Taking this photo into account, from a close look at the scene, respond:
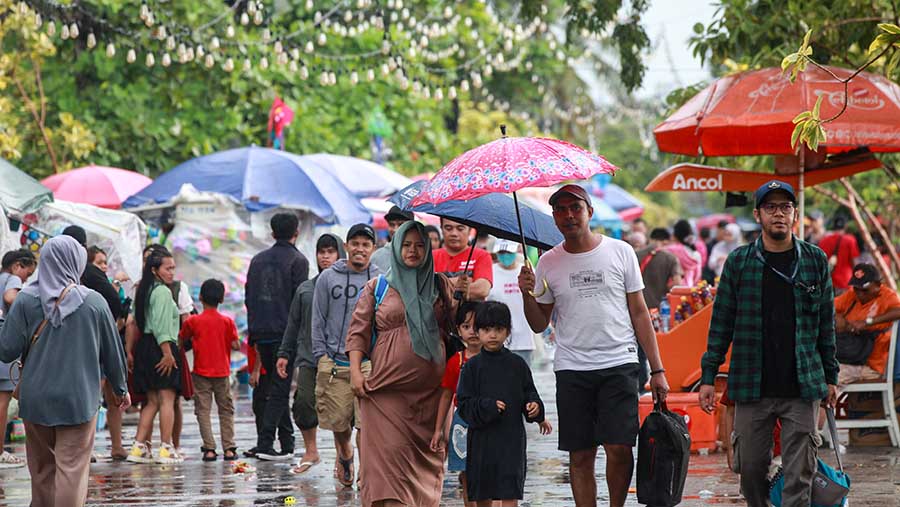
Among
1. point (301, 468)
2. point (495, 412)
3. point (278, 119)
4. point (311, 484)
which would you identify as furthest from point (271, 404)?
point (278, 119)

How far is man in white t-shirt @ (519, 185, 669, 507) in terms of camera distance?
24.9ft

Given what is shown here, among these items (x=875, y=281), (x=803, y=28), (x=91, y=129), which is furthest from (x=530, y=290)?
(x=91, y=129)

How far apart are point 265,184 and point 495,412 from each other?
9.84 m

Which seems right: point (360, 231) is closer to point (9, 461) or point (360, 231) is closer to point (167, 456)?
point (167, 456)

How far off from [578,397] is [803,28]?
21.8 feet

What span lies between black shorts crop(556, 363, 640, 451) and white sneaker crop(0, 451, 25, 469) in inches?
227

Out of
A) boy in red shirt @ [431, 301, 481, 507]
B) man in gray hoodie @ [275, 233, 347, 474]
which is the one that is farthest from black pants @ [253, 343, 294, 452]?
boy in red shirt @ [431, 301, 481, 507]

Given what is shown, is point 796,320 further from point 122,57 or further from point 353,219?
point 122,57

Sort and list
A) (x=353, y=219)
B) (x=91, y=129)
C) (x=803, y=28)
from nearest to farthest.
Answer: (x=803, y=28) → (x=353, y=219) → (x=91, y=129)

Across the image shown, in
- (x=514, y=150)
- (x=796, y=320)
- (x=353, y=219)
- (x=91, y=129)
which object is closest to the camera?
(x=796, y=320)

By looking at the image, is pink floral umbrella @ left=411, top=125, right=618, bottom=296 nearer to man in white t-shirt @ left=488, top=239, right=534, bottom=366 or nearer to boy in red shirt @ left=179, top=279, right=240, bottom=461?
man in white t-shirt @ left=488, top=239, right=534, bottom=366

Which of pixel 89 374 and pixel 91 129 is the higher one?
pixel 91 129

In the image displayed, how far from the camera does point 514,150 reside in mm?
7551

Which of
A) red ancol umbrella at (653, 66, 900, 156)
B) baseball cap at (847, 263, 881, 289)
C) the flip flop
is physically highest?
red ancol umbrella at (653, 66, 900, 156)
